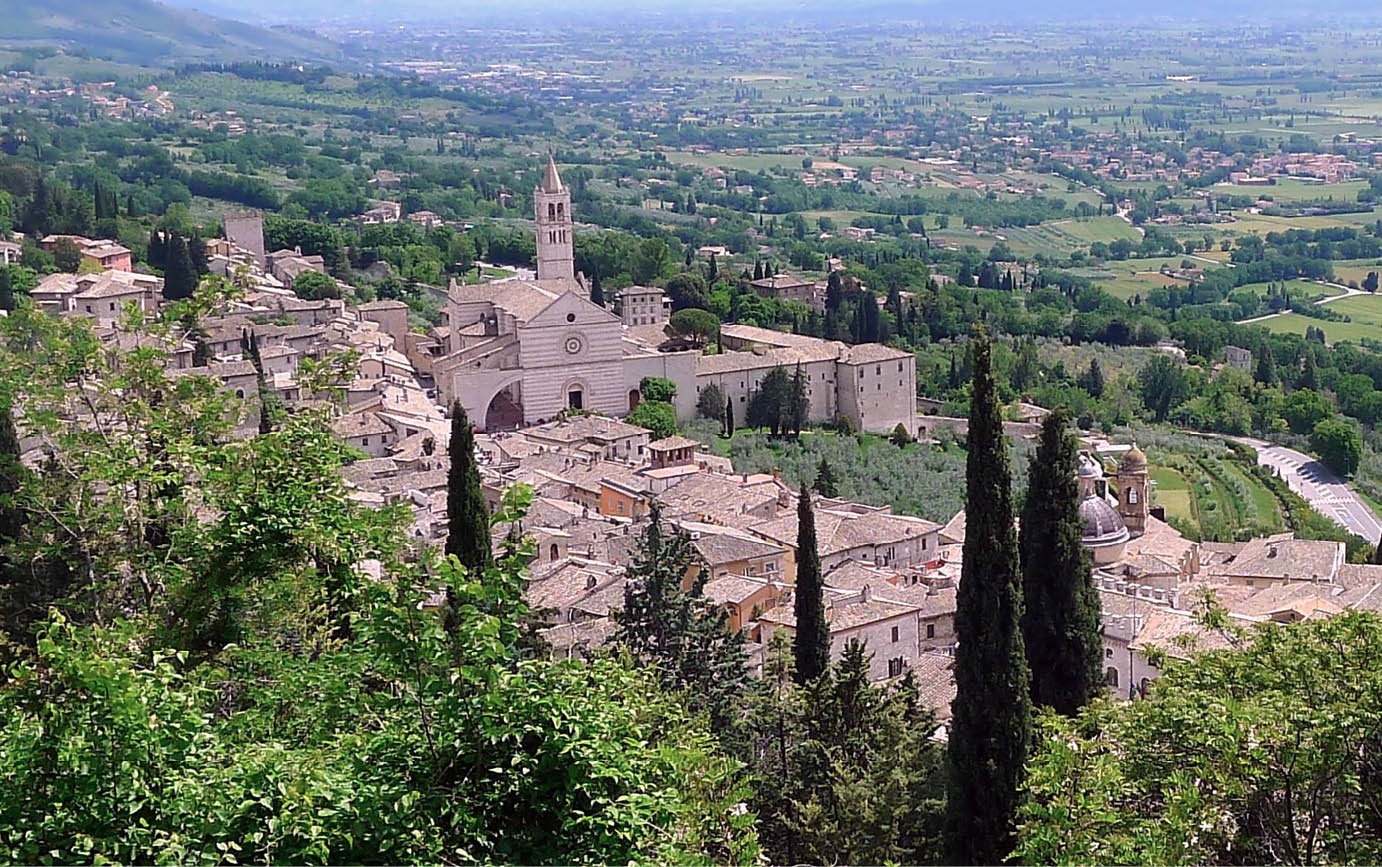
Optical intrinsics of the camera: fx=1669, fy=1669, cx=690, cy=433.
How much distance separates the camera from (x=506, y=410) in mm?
42219

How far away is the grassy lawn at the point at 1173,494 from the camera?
38531mm

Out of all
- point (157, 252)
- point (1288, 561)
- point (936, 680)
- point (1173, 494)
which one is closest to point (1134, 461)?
point (1288, 561)

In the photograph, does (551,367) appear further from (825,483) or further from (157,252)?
(157,252)

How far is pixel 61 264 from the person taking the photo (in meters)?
Result: 47.5

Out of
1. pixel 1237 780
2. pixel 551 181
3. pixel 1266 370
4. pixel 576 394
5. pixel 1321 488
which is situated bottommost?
pixel 1321 488

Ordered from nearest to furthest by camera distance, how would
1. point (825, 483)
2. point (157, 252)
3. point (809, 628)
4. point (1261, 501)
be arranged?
point (809, 628) < point (825, 483) < point (1261, 501) < point (157, 252)

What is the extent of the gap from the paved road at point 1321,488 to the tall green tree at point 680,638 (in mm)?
24595

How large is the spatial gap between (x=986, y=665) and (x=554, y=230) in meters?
37.7

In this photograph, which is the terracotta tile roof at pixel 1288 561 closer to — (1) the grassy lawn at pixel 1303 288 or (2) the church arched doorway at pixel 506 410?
(2) the church arched doorway at pixel 506 410

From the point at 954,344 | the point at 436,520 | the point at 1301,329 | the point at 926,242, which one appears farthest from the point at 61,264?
the point at 926,242

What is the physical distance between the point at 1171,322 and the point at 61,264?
144 ft

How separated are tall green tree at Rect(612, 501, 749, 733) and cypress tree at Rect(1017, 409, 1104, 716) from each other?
3257 mm

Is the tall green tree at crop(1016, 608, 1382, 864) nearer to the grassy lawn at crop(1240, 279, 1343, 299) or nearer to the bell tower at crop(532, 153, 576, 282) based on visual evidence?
the bell tower at crop(532, 153, 576, 282)

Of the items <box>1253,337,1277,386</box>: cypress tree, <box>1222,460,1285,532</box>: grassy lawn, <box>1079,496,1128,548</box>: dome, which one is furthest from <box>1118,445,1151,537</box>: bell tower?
<box>1253,337,1277,386</box>: cypress tree
